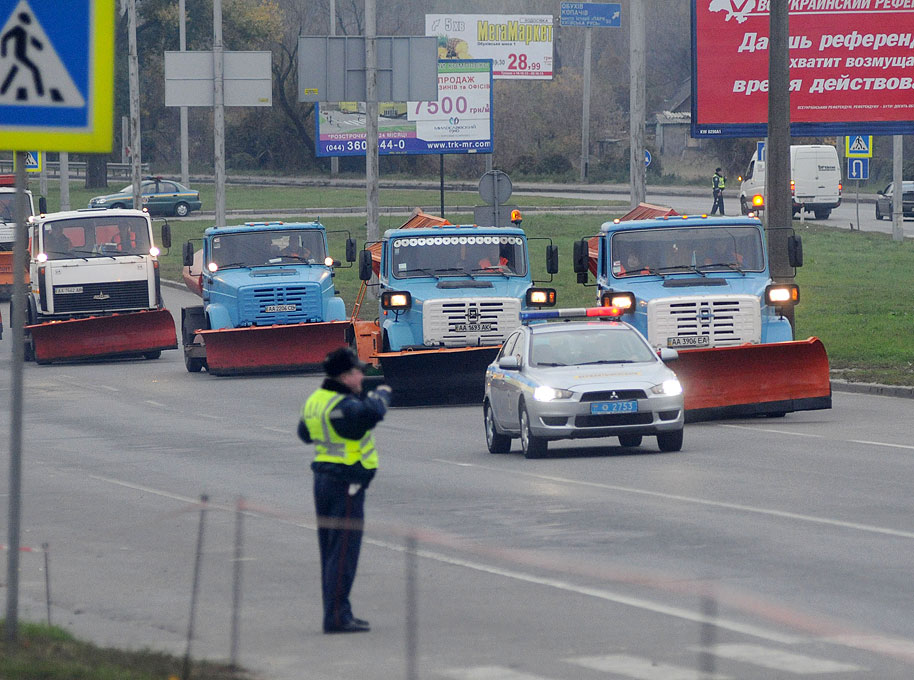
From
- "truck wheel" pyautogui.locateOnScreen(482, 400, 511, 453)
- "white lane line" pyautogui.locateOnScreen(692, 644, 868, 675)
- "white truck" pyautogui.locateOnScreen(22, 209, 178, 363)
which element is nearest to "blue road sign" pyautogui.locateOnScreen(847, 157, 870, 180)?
"white truck" pyautogui.locateOnScreen(22, 209, 178, 363)

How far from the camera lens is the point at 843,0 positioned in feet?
124

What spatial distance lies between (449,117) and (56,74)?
4920 cm

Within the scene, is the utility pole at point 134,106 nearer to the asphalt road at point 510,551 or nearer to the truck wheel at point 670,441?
the asphalt road at point 510,551

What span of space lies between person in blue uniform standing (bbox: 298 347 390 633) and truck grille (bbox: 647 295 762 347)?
1266cm

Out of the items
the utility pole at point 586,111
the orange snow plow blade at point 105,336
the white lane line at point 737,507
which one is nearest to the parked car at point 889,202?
the utility pole at point 586,111

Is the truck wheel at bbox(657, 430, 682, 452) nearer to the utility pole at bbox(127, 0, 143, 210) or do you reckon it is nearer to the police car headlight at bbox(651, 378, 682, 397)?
the police car headlight at bbox(651, 378, 682, 397)

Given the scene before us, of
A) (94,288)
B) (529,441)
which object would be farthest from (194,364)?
(529,441)

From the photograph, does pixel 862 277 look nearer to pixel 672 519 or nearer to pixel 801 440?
pixel 801 440

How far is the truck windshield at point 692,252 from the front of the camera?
73.7 ft

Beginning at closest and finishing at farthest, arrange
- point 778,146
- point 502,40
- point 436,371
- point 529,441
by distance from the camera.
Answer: point 529,441
point 436,371
point 778,146
point 502,40

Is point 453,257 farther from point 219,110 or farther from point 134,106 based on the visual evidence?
point 134,106

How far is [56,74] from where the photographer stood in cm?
809

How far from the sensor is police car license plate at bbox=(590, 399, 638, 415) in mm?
17516

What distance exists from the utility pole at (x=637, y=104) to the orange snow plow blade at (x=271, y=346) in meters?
9.93
